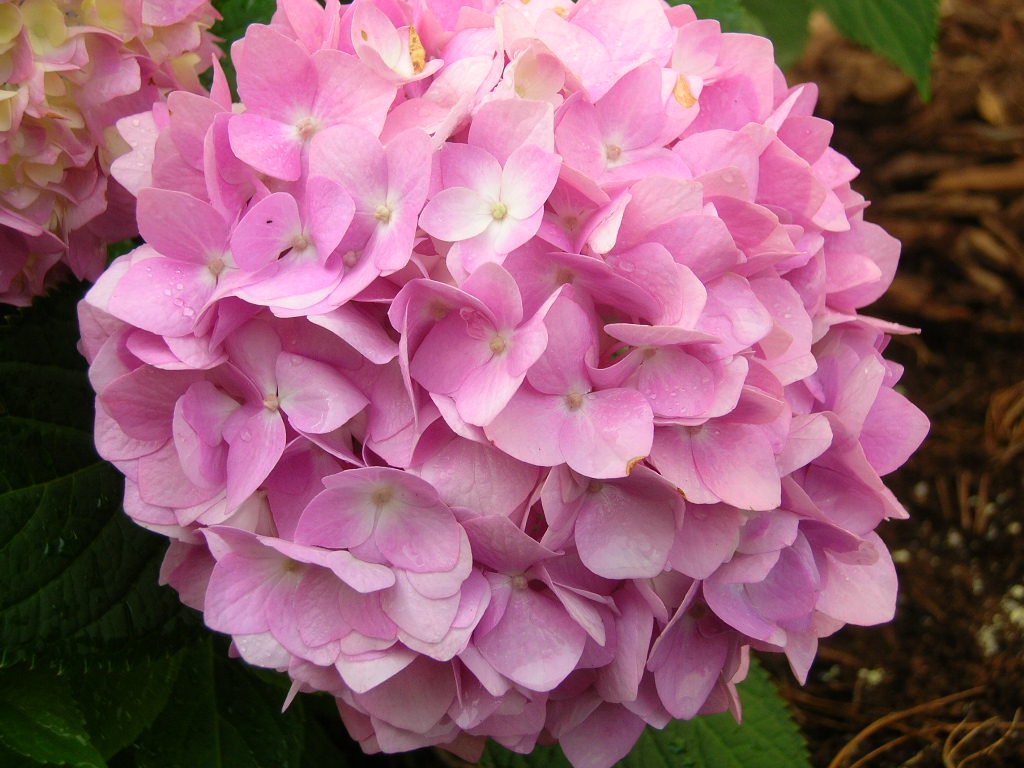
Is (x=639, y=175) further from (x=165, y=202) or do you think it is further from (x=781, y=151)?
(x=165, y=202)

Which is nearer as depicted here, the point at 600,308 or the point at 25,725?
the point at 600,308

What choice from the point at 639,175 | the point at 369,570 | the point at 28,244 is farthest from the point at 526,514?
the point at 28,244

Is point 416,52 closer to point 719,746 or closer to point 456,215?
point 456,215

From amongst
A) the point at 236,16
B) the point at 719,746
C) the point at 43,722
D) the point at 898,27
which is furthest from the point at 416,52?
the point at 898,27

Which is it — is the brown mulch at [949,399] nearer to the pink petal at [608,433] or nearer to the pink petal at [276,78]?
the pink petal at [608,433]

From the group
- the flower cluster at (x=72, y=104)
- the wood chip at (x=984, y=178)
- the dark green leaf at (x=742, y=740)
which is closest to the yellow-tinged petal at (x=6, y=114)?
the flower cluster at (x=72, y=104)
